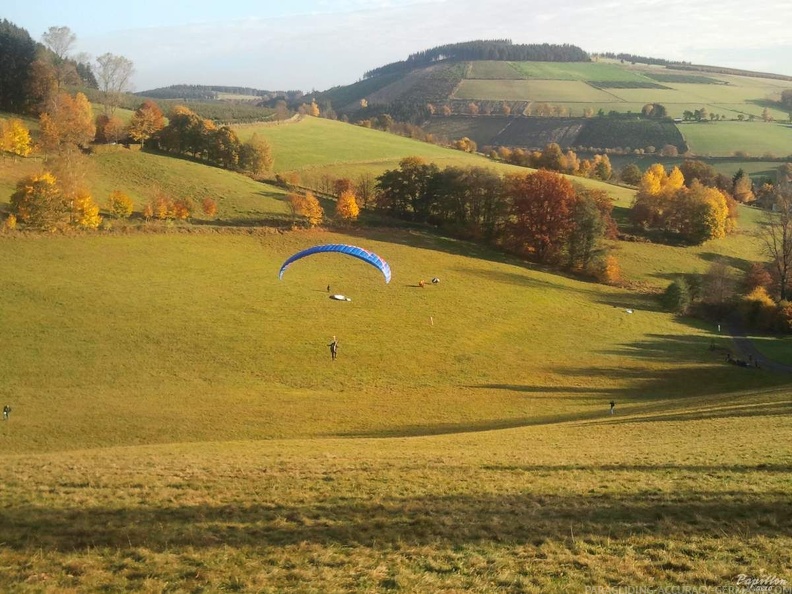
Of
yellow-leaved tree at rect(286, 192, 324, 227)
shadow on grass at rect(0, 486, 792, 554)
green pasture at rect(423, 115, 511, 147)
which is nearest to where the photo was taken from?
shadow on grass at rect(0, 486, 792, 554)

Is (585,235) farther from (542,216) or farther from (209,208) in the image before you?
(209,208)

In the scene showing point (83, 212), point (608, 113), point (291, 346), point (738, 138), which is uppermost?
Result: point (608, 113)

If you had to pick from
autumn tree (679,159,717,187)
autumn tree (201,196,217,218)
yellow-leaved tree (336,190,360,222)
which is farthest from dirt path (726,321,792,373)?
autumn tree (679,159,717,187)

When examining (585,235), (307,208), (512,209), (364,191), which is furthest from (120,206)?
(585,235)

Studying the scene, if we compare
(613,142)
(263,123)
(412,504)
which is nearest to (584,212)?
(412,504)

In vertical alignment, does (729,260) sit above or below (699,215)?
below

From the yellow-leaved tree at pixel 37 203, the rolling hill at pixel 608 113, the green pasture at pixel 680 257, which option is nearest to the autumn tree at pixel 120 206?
the yellow-leaved tree at pixel 37 203

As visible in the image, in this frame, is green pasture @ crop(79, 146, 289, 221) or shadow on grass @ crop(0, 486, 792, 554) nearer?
shadow on grass @ crop(0, 486, 792, 554)

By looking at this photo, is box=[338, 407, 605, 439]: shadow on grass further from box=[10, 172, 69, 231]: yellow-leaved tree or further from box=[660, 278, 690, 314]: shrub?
box=[10, 172, 69, 231]: yellow-leaved tree
